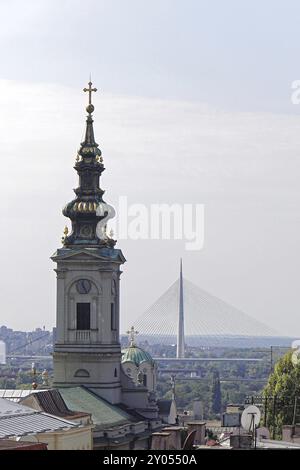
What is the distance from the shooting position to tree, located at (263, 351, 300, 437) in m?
88.4

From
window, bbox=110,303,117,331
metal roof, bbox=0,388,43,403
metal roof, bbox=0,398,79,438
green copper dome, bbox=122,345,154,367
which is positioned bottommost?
metal roof, bbox=0,398,79,438

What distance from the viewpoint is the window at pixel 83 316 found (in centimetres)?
8606

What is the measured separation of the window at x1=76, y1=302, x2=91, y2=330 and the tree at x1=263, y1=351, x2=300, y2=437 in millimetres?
9129

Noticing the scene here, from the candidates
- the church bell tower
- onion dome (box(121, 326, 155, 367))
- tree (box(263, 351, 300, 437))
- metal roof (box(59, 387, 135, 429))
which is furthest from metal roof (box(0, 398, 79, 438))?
onion dome (box(121, 326, 155, 367))

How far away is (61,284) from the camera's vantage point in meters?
85.9

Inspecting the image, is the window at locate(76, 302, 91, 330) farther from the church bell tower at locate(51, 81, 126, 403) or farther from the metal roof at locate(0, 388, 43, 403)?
the metal roof at locate(0, 388, 43, 403)

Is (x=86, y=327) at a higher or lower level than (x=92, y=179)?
lower

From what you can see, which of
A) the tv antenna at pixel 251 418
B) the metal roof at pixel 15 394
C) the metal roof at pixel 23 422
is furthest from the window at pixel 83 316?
the tv antenna at pixel 251 418

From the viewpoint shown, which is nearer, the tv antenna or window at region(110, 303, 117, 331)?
the tv antenna

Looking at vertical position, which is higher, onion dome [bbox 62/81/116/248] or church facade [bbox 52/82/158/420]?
onion dome [bbox 62/81/116/248]
